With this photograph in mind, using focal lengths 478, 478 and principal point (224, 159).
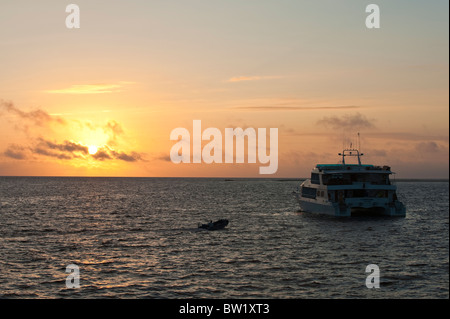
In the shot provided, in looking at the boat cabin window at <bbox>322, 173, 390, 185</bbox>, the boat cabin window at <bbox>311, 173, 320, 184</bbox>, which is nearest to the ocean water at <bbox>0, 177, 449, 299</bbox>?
the boat cabin window at <bbox>322, 173, 390, 185</bbox>

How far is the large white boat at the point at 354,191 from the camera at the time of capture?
2923 inches

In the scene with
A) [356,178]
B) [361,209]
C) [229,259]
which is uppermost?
[356,178]

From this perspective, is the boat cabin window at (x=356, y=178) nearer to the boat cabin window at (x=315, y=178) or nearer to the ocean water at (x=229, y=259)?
the boat cabin window at (x=315, y=178)

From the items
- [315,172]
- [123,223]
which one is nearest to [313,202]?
[315,172]

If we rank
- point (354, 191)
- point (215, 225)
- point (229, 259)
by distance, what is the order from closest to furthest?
point (229, 259) < point (215, 225) < point (354, 191)

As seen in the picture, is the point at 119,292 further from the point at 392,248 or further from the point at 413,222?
the point at 413,222

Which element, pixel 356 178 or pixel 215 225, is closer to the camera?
pixel 215 225

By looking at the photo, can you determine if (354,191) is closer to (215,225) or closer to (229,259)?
(215,225)

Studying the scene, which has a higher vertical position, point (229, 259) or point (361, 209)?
point (361, 209)

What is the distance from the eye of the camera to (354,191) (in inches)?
3007

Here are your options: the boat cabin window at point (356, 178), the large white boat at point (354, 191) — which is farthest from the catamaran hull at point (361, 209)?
the boat cabin window at point (356, 178)

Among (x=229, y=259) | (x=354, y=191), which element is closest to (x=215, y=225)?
(x=229, y=259)
